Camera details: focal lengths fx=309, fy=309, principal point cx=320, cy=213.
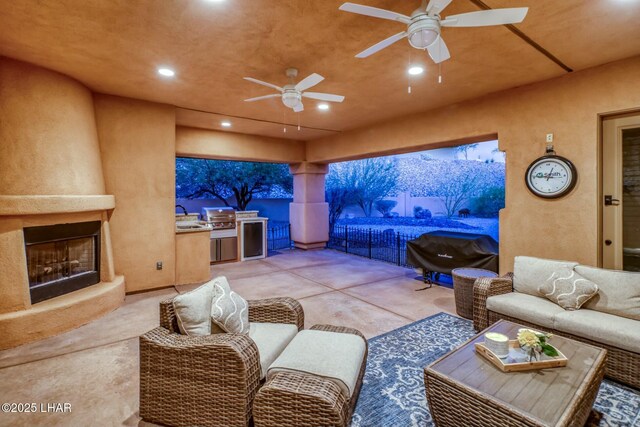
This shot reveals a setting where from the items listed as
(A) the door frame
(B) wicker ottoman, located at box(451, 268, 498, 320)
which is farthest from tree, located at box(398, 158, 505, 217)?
(B) wicker ottoman, located at box(451, 268, 498, 320)

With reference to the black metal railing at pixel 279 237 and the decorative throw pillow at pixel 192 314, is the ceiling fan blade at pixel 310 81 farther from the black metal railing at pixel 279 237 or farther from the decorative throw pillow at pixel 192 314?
the black metal railing at pixel 279 237

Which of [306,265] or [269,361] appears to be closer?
[269,361]

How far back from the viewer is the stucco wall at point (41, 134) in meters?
3.35

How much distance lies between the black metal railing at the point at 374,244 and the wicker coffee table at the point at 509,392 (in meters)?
5.26

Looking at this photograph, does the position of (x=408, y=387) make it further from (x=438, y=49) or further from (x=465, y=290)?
(x=438, y=49)

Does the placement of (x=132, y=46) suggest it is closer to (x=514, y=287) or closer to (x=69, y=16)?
(x=69, y=16)

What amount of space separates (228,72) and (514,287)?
425 cm

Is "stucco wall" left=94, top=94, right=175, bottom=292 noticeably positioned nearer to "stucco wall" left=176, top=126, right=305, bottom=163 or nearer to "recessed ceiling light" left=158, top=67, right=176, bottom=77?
"recessed ceiling light" left=158, top=67, right=176, bottom=77

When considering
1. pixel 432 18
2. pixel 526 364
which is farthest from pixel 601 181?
pixel 432 18

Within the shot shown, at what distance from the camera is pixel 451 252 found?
4.93 m

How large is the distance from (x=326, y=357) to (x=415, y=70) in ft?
11.1

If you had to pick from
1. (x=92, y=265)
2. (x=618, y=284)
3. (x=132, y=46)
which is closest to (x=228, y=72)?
(x=132, y=46)

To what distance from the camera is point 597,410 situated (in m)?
2.21

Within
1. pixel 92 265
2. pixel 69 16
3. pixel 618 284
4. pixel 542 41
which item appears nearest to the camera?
pixel 69 16
